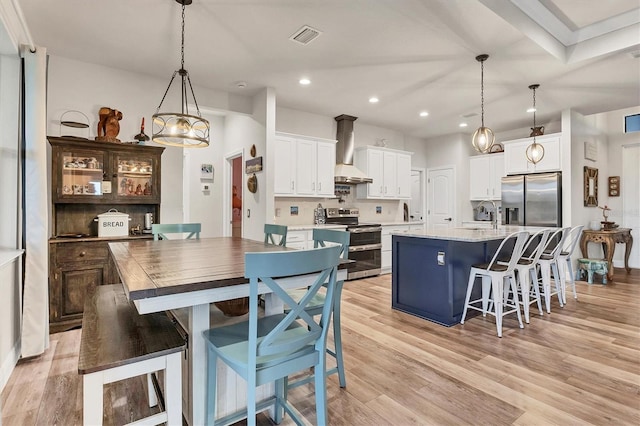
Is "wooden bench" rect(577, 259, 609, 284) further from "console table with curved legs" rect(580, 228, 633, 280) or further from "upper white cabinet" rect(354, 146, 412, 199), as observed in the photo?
"upper white cabinet" rect(354, 146, 412, 199)

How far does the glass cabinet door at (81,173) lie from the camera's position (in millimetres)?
3395

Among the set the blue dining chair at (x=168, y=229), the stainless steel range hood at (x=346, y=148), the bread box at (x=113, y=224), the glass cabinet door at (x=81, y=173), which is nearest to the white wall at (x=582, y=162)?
the stainless steel range hood at (x=346, y=148)

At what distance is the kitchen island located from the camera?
3350 millimetres

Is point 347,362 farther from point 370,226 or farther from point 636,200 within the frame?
point 636,200

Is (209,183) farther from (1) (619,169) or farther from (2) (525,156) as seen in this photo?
(1) (619,169)

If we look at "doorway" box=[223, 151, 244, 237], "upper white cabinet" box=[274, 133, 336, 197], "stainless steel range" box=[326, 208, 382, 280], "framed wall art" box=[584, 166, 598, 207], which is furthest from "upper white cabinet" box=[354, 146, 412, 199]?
"framed wall art" box=[584, 166, 598, 207]

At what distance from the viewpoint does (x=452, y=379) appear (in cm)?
232

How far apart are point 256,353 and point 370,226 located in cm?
446

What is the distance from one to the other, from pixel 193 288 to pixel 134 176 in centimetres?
293

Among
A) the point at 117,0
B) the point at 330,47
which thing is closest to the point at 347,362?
the point at 330,47

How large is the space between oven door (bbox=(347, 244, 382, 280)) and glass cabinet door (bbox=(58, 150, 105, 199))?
11.6ft

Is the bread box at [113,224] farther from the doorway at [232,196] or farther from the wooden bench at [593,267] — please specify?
the wooden bench at [593,267]

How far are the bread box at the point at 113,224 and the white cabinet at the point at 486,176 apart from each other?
6.37m

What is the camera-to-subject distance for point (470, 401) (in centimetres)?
206
